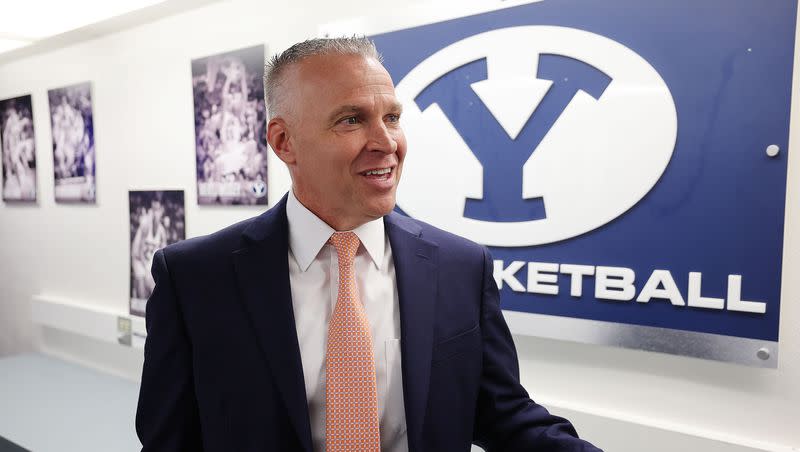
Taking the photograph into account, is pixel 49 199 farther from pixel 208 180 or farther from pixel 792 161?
pixel 792 161

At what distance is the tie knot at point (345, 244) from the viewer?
1183mm

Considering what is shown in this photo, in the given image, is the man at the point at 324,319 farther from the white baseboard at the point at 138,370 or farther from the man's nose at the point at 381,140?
the white baseboard at the point at 138,370

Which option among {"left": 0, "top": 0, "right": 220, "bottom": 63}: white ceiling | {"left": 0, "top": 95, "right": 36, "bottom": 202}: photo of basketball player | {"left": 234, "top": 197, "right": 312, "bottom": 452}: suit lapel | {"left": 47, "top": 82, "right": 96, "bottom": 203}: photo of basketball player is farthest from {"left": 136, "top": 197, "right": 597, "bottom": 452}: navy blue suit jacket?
{"left": 0, "top": 95, "right": 36, "bottom": 202}: photo of basketball player

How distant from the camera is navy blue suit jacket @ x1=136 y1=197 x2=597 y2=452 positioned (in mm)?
1091

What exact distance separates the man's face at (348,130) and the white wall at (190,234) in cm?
114

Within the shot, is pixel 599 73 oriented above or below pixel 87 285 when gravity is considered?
above

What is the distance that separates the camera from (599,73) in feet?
5.72

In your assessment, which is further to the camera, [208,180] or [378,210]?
[208,180]

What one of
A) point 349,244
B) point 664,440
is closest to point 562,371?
point 664,440

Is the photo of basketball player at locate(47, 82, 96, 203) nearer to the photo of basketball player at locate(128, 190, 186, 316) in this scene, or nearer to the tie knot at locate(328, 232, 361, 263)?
the photo of basketball player at locate(128, 190, 186, 316)

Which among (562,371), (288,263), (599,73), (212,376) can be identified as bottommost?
(562,371)

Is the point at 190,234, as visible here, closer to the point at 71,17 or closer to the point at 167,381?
the point at 71,17

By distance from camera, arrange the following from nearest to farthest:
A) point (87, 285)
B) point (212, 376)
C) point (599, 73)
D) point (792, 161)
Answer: point (212, 376) → point (792, 161) → point (599, 73) → point (87, 285)

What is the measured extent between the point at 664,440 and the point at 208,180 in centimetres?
232
